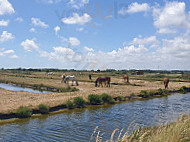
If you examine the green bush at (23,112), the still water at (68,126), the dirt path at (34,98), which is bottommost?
the still water at (68,126)

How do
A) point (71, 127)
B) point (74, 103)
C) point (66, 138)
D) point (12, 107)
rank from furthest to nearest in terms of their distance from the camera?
point (74, 103) < point (12, 107) < point (71, 127) < point (66, 138)

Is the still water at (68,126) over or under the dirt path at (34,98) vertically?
under

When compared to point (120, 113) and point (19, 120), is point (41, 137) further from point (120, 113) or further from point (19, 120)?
point (120, 113)

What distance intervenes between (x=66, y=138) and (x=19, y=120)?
19.0ft

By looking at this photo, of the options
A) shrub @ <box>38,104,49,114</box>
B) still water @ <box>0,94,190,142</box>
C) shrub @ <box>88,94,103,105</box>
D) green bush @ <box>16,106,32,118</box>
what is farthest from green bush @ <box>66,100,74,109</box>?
green bush @ <box>16,106,32,118</box>

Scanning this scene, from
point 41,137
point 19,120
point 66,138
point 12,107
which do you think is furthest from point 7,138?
A: point 12,107

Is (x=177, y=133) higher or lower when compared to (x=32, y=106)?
higher

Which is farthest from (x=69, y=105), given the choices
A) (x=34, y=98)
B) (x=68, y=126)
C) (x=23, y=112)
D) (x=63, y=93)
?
(x=63, y=93)

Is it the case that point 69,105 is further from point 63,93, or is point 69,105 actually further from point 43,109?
point 63,93

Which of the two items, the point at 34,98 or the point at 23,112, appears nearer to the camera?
the point at 23,112

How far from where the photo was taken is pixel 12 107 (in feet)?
54.4

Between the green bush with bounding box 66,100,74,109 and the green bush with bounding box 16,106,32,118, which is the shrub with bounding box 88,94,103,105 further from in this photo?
the green bush with bounding box 16,106,32,118

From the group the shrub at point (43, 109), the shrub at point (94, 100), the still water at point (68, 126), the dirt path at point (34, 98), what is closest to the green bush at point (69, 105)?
the dirt path at point (34, 98)

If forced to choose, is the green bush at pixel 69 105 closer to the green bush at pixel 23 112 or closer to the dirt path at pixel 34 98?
the dirt path at pixel 34 98
